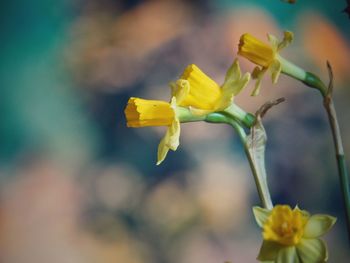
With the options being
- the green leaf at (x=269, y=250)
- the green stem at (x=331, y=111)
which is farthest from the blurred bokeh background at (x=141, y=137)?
the green leaf at (x=269, y=250)

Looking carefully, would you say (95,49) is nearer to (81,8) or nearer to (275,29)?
(81,8)

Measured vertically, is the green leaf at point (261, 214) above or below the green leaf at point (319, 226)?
above

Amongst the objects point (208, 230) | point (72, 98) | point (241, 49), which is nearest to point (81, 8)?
point (72, 98)

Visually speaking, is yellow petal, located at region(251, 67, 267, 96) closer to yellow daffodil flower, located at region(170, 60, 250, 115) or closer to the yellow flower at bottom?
yellow daffodil flower, located at region(170, 60, 250, 115)

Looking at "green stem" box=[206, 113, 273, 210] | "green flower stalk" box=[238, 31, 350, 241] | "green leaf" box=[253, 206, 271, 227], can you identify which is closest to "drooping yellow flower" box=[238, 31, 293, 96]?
"green flower stalk" box=[238, 31, 350, 241]

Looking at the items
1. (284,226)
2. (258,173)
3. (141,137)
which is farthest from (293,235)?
(141,137)

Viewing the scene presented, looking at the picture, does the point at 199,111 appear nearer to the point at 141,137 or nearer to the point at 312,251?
the point at 141,137

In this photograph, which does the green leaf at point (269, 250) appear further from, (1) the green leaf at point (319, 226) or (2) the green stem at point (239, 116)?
(2) the green stem at point (239, 116)

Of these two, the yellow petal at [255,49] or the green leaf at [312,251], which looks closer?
the green leaf at [312,251]
